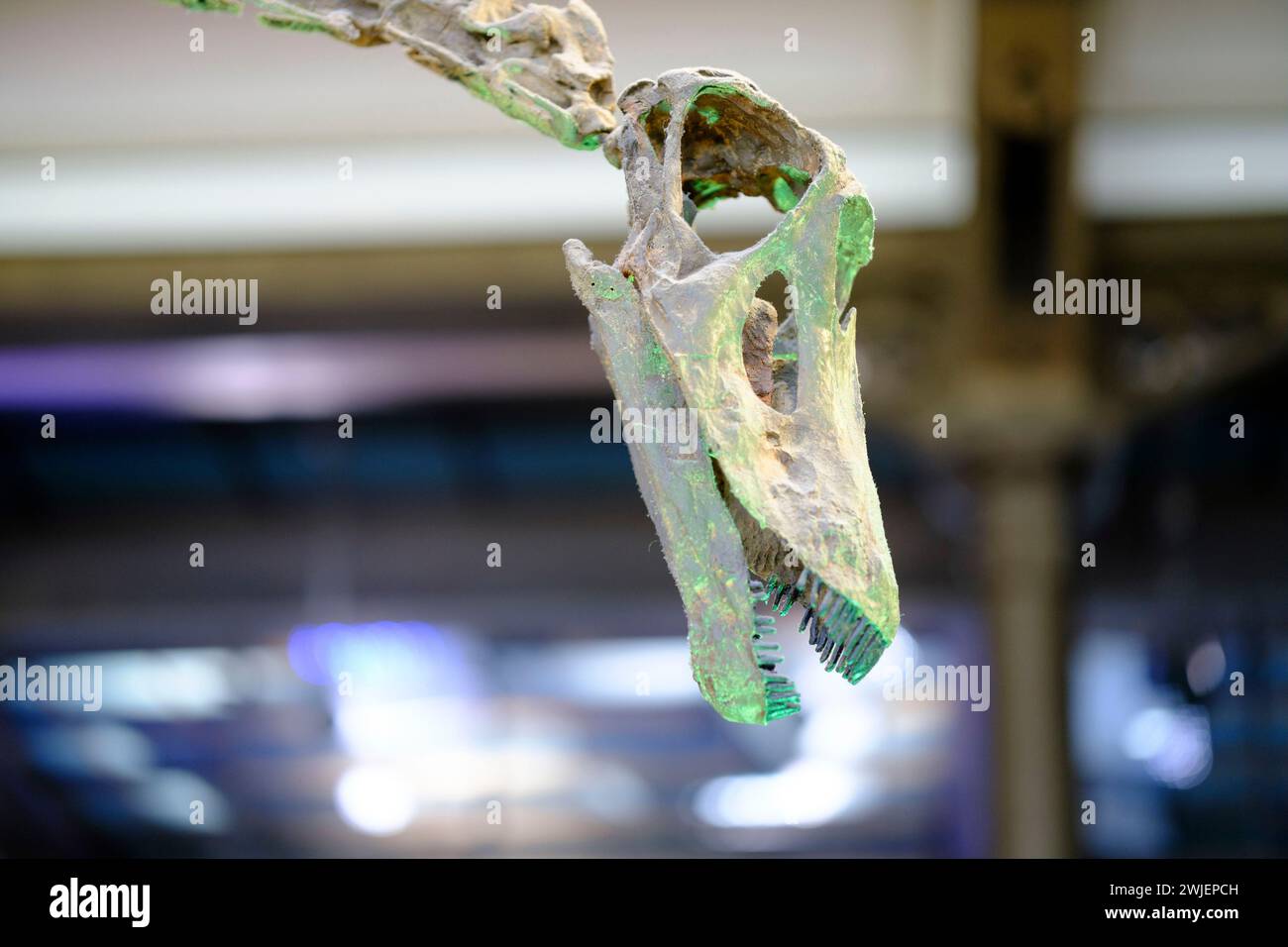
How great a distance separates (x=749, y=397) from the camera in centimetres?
300

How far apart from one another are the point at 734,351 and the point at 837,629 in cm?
61

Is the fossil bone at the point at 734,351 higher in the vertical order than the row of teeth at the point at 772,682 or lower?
higher

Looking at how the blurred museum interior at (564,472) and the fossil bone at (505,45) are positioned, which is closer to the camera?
the fossil bone at (505,45)

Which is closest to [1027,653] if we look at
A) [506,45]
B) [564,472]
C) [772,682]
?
[564,472]

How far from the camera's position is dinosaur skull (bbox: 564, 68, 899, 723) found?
2.88m

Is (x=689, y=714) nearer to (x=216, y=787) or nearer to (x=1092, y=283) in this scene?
(x=216, y=787)

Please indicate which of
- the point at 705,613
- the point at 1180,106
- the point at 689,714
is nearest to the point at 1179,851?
the point at 689,714

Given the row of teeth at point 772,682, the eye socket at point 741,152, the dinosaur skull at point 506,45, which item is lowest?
the row of teeth at point 772,682

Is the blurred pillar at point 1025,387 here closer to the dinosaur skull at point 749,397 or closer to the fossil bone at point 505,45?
the fossil bone at point 505,45

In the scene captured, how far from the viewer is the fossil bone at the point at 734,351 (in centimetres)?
289

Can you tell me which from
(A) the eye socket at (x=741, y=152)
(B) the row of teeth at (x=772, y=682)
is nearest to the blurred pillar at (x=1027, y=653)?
(A) the eye socket at (x=741, y=152)

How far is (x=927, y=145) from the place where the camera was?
8.70 meters

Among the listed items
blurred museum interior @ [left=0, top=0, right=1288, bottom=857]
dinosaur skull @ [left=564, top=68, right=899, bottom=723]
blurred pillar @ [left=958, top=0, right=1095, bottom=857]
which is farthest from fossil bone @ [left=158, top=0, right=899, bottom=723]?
blurred pillar @ [left=958, top=0, right=1095, bottom=857]
